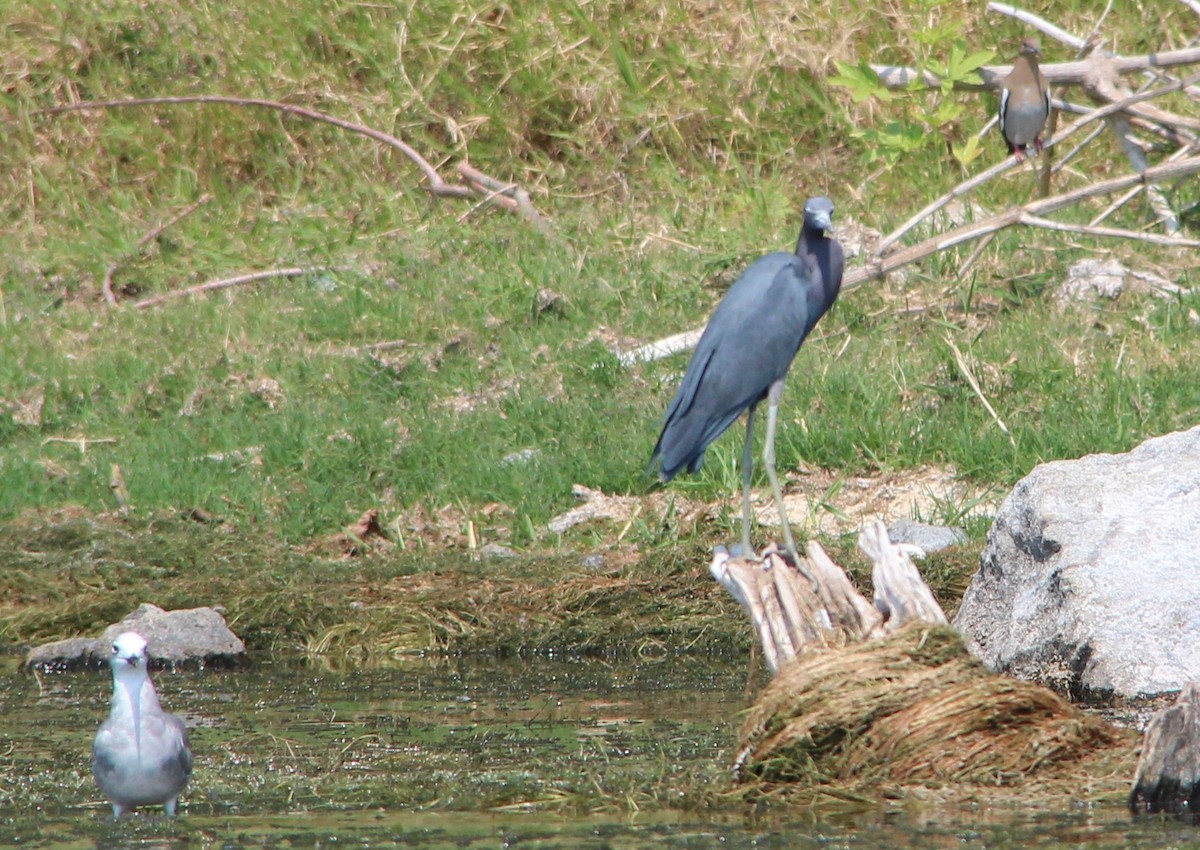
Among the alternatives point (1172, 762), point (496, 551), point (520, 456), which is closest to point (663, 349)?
point (520, 456)

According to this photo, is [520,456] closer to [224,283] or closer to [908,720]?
[224,283]

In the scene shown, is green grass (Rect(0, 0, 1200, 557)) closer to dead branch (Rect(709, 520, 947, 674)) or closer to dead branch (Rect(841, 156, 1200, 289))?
dead branch (Rect(841, 156, 1200, 289))

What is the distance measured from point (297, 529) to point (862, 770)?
11.1 ft

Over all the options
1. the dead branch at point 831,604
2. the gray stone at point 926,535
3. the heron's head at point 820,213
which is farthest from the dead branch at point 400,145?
the dead branch at point 831,604

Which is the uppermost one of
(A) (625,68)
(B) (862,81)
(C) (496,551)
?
(A) (625,68)

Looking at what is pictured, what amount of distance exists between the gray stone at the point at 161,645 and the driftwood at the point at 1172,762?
3140 mm

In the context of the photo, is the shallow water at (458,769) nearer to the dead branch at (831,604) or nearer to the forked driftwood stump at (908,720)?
the forked driftwood stump at (908,720)

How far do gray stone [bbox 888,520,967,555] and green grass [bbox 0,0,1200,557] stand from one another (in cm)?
47

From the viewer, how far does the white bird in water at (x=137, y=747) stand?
13.2 feet

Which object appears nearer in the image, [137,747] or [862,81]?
[137,747]

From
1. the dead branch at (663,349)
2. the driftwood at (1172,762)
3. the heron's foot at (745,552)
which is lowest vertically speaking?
the driftwood at (1172,762)

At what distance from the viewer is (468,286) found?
29.6 ft

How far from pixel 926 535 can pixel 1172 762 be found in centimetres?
260

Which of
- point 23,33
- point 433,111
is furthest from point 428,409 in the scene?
point 23,33
